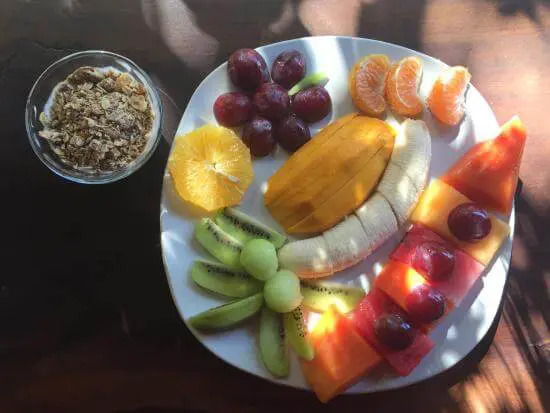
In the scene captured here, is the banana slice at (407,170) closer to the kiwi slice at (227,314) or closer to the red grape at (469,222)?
the red grape at (469,222)

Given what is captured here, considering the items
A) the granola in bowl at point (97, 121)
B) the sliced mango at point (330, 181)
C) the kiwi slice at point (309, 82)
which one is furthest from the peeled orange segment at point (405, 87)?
the granola in bowl at point (97, 121)

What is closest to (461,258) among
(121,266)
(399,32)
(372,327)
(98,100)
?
(372,327)

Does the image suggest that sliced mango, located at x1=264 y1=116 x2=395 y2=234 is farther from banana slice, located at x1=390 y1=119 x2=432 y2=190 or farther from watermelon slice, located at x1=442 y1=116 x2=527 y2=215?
watermelon slice, located at x1=442 y1=116 x2=527 y2=215

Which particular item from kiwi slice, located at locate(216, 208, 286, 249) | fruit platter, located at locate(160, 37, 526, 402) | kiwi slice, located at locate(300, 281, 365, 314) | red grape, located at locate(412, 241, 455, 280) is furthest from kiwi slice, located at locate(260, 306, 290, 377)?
red grape, located at locate(412, 241, 455, 280)

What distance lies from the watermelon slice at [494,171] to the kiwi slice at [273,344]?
704 mm

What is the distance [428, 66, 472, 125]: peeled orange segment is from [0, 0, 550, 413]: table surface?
0.68 ft

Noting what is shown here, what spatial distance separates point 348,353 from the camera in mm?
1709

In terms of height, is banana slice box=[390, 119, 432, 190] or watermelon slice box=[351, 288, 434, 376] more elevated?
banana slice box=[390, 119, 432, 190]

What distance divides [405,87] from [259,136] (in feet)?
1.61

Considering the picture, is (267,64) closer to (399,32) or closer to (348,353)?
(399,32)

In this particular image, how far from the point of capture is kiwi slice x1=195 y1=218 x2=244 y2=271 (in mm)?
1788

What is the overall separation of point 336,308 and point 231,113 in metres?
0.68

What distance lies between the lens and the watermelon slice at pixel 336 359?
1696mm

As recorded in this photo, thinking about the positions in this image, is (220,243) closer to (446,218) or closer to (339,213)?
(339,213)
